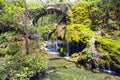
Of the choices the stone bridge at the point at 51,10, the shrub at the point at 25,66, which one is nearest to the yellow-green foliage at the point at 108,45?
the shrub at the point at 25,66

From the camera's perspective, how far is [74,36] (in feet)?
69.4

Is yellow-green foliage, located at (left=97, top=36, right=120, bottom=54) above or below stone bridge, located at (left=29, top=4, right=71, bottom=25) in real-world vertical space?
below

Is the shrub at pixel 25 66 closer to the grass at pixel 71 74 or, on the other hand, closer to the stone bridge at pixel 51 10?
the grass at pixel 71 74

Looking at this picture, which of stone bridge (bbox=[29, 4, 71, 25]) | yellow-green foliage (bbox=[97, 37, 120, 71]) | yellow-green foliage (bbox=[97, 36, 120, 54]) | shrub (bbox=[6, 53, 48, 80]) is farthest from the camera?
stone bridge (bbox=[29, 4, 71, 25])

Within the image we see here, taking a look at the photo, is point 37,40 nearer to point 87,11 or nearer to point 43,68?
point 43,68

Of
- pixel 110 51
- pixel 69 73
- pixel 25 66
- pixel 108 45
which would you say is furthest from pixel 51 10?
pixel 25 66

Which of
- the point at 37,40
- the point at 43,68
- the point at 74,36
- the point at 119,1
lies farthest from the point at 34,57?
the point at 119,1

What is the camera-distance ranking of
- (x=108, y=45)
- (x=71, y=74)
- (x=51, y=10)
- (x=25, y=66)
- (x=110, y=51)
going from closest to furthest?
(x=25, y=66) → (x=71, y=74) → (x=110, y=51) → (x=108, y=45) → (x=51, y=10)

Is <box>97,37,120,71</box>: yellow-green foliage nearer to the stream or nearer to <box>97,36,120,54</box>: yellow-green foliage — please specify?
<box>97,36,120,54</box>: yellow-green foliage

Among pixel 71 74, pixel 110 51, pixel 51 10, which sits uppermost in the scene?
pixel 51 10

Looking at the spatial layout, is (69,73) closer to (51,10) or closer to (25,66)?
(25,66)

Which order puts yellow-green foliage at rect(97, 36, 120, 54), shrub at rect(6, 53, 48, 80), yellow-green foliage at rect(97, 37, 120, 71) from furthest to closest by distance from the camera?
yellow-green foliage at rect(97, 36, 120, 54) → yellow-green foliage at rect(97, 37, 120, 71) → shrub at rect(6, 53, 48, 80)

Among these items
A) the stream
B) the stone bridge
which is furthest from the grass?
the stone bridge

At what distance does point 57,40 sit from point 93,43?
23.0 feet
